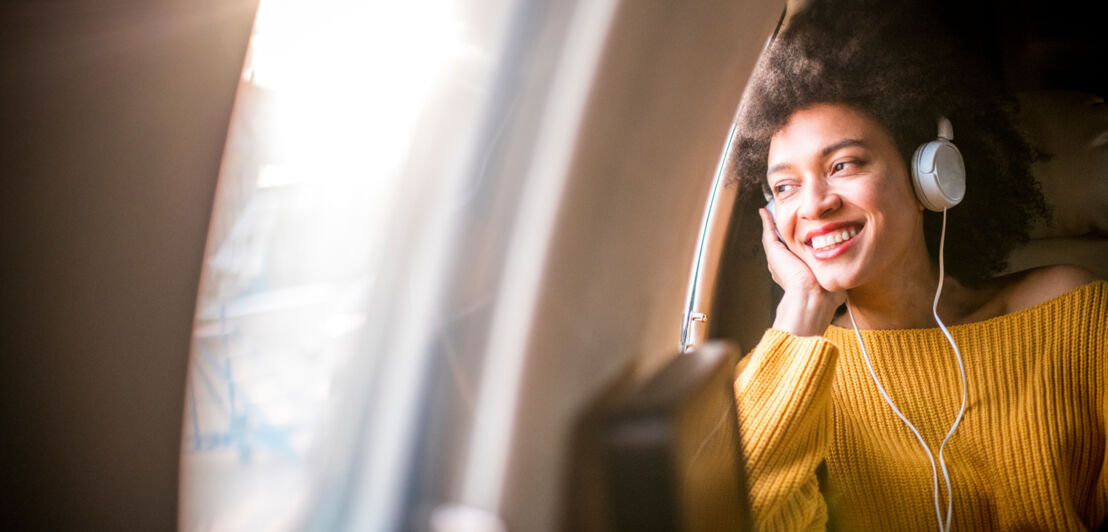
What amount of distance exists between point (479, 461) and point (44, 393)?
304 millimetres

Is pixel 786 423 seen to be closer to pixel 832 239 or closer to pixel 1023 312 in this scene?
pixel 832 239

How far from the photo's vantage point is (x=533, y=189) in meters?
0.51

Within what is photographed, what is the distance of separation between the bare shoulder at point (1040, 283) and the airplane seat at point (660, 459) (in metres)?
0.38

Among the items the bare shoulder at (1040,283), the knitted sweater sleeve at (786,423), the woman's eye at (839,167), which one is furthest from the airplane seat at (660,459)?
the bare shoulder at (1040,283)

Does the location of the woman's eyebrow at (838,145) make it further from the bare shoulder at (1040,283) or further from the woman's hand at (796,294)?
the bare shoulder at (1040,283)

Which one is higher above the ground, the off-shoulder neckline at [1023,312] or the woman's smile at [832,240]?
the woman's smile at [832,240]

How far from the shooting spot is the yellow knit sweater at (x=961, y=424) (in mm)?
677

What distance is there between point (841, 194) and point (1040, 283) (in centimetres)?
25

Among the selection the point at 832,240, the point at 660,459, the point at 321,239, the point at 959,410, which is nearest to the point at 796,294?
the point at 832,240

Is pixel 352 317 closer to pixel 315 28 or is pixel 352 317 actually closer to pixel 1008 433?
pixel 315 28

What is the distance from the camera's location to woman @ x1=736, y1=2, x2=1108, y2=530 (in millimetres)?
685

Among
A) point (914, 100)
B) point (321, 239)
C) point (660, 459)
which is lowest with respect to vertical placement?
point (660, 459)

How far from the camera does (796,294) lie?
73 centimetres

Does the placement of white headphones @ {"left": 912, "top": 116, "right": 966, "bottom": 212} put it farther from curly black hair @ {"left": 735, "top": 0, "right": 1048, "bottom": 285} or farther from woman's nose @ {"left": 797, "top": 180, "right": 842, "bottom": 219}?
woman's nose @ {"left": 797, "top": 180, "right": 842, "bottom": 219}
